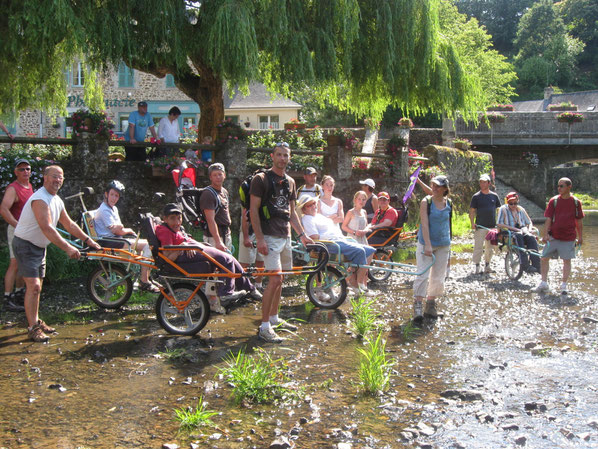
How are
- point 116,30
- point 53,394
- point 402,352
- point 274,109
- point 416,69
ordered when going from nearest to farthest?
point 53,394, point 402,352, point 116,30, point 416,69, point 274,109

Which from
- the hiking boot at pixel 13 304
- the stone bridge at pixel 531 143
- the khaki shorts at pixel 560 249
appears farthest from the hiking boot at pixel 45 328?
the stone bridge at pixel 531 143

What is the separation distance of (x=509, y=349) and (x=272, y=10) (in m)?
8.32

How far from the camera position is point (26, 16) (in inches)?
395

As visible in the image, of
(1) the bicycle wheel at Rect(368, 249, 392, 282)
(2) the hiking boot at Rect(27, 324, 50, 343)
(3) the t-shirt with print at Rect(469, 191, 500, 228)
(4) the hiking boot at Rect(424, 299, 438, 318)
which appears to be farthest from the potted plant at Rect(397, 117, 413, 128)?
(2) the hiking boot at Rect(27, 324, 50, 343)

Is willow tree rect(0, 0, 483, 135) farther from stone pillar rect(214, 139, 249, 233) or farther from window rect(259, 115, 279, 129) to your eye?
window rect(259, 115, 279, 129)

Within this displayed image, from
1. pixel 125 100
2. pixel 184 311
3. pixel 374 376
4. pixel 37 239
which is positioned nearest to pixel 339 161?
pixel 184 311

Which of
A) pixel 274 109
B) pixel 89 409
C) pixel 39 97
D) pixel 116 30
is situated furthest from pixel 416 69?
pixel 274 109

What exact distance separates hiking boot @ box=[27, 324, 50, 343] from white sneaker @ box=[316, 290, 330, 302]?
3645 mm

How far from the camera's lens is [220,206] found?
877 cm

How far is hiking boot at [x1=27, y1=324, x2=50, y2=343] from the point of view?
23.0 ft

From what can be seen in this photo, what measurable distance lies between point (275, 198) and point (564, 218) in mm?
5656

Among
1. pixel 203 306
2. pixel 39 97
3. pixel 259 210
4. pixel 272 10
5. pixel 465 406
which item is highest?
pixel 272 10

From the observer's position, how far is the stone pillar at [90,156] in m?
12.1

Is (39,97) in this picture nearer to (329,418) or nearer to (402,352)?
(402,352)
